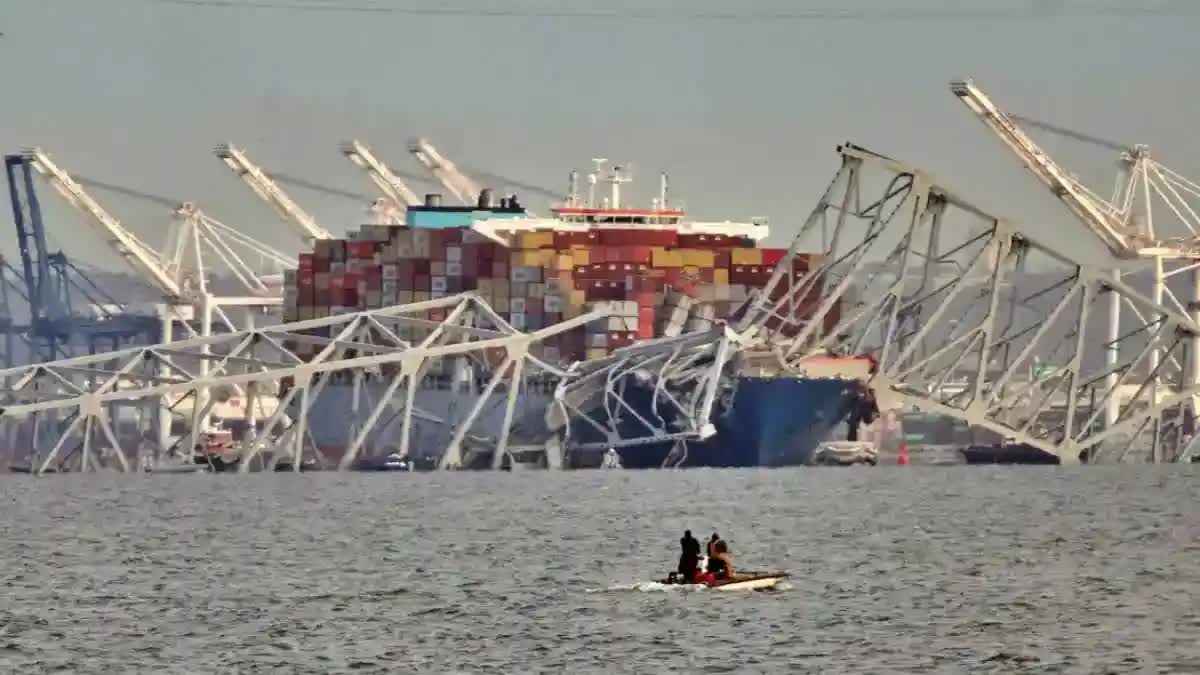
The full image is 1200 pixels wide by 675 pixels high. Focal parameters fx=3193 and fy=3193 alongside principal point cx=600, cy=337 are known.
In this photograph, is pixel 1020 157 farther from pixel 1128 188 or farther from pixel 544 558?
pixel 544 558

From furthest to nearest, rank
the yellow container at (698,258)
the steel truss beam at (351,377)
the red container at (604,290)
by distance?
the yellow container at (698,258) → the red container at (604,290) → the steel truss beam at (351,377)

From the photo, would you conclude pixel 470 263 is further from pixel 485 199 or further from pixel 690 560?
pixel 690 560

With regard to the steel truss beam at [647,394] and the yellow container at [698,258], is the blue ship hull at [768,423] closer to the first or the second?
the steel truss beam at [647,394]

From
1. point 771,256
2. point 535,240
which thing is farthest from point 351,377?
point 771,256

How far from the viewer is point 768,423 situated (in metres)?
146

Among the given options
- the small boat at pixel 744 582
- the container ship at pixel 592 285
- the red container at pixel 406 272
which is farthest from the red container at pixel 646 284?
the small boat at pixel 744 582

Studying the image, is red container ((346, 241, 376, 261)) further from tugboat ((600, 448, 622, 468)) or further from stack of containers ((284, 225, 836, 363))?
tugboat ((600, 448, 622, 468))

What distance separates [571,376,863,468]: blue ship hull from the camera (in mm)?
144625

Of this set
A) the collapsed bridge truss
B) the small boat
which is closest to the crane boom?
the collapsed bridge truss

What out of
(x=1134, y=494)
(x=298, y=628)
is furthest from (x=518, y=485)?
(x=298, y=628)

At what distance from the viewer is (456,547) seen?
87375 millimetres

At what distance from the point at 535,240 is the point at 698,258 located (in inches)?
344

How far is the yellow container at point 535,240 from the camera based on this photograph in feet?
557

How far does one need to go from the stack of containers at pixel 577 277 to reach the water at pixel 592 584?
4185cm
